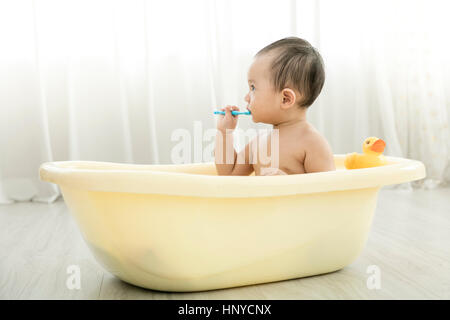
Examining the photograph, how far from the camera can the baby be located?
3.43ft

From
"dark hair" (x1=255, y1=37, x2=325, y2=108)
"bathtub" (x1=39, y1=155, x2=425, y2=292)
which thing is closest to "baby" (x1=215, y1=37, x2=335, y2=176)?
"dark hair" (x1=255, y1=37, x2=325, y2=108)

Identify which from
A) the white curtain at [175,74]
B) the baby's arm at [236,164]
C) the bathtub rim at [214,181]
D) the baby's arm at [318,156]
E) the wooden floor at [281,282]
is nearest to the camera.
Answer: the bathtub rim at [214,181]

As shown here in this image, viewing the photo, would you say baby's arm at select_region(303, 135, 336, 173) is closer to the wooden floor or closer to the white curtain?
the wooden floor

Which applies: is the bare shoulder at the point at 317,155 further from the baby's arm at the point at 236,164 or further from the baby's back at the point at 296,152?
the baby's arm at the point at 236,164

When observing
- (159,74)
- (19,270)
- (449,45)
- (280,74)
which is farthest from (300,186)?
(449,45)

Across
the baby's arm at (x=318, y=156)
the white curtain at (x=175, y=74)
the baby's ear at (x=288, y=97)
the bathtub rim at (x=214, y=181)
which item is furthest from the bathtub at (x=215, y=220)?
the white curtain at (x=175, y=74)

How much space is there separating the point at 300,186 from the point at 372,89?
4.56 feet

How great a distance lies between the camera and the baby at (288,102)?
1.04 m

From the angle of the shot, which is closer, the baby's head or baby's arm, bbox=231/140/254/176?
the baby's head

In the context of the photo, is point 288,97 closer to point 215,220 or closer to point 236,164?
point 236,164

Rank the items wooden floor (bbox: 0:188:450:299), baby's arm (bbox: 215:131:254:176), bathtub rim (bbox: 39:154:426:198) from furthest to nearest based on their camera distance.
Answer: baby's arm (bbox: 215:131:254:176) < wooden floor (bbox: 0:188:450:299) < bathtub rim (bbox: 39:154:426:198)

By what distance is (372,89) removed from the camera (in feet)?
6.98

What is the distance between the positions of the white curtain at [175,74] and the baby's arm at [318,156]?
92cm
